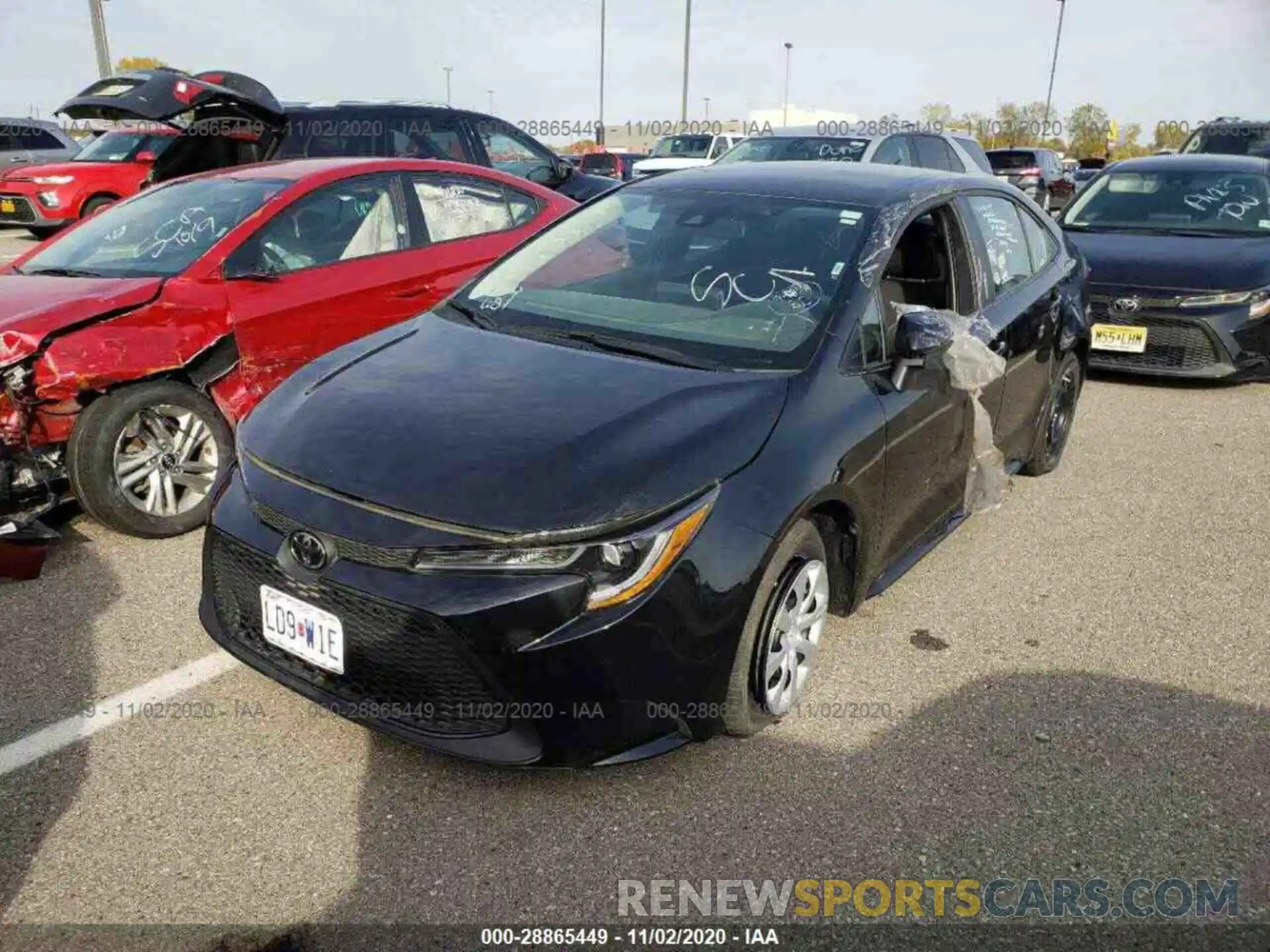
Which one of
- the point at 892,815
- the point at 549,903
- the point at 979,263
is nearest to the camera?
the point at 549,903

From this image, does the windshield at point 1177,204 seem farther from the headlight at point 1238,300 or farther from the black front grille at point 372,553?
the black front grille at point 372,553

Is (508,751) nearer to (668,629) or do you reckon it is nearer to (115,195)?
(668,629)

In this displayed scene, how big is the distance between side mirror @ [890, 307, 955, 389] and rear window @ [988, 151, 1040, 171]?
52.6 feet

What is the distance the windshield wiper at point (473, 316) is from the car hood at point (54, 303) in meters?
1.42

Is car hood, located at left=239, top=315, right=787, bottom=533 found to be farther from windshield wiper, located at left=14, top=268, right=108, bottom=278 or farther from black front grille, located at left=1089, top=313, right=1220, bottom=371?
black front grille, located at left=1089, top=313, right=1220, bottom=371

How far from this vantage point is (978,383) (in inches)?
149

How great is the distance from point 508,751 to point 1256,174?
8147 millimetres

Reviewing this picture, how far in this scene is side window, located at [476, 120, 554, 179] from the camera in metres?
8.91

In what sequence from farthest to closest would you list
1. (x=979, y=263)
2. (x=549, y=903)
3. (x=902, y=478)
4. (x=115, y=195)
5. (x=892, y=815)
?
(x=115, y=195)
(x=979, y=263)
(x=902, y=478)
(x=892, y=815)
(x=549, y=903)

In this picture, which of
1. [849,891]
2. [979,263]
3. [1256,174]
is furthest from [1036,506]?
[1256,174]

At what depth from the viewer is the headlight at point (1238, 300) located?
6.65 m

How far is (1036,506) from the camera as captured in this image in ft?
Answer: 16.0

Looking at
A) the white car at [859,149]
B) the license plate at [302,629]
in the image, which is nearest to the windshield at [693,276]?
the license plate at [302,629]

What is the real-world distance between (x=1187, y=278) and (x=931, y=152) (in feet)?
17.0
